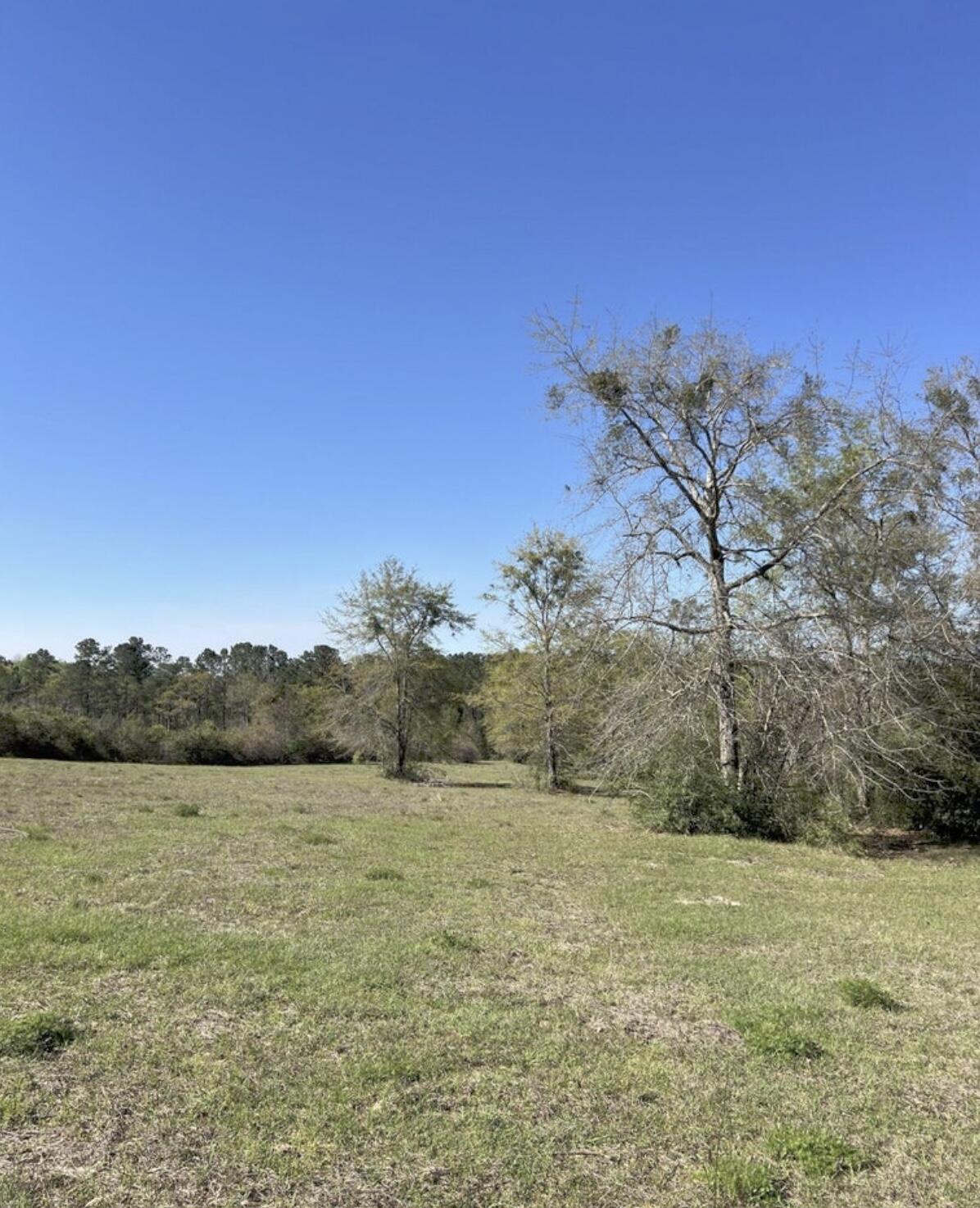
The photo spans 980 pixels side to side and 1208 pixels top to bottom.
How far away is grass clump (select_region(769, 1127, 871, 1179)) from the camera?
11.1ft

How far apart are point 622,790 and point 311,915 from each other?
12334 mm

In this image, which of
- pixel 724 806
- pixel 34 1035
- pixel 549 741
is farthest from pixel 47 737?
pixel 34 1035

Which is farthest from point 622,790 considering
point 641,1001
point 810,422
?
point 641,1001

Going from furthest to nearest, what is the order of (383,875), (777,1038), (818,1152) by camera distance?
(383,875)
(777,1038)
(818,1152)

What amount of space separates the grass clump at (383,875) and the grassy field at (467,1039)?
3.8 inches

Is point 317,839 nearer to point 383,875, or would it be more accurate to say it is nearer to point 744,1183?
point 383,875

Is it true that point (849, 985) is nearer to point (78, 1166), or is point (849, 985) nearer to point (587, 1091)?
point (587, 1091)

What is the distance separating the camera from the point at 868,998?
5.59 metres

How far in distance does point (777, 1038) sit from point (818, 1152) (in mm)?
1281

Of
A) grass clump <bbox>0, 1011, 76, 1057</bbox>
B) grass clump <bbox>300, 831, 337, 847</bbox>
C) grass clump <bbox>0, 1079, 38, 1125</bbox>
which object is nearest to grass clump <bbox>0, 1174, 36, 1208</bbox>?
grass clump <bbox>0, 1079, 38, 1125</bbox>

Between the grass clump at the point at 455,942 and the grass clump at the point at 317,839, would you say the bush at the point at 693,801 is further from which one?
the grass clump at the point at 455,942

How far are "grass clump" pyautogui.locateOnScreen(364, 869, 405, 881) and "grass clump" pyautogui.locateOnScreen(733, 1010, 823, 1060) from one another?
534 cm

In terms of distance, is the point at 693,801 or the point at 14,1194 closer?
the point at 14,1194

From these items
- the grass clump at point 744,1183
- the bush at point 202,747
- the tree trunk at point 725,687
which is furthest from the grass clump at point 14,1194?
the bush at point 202,747
